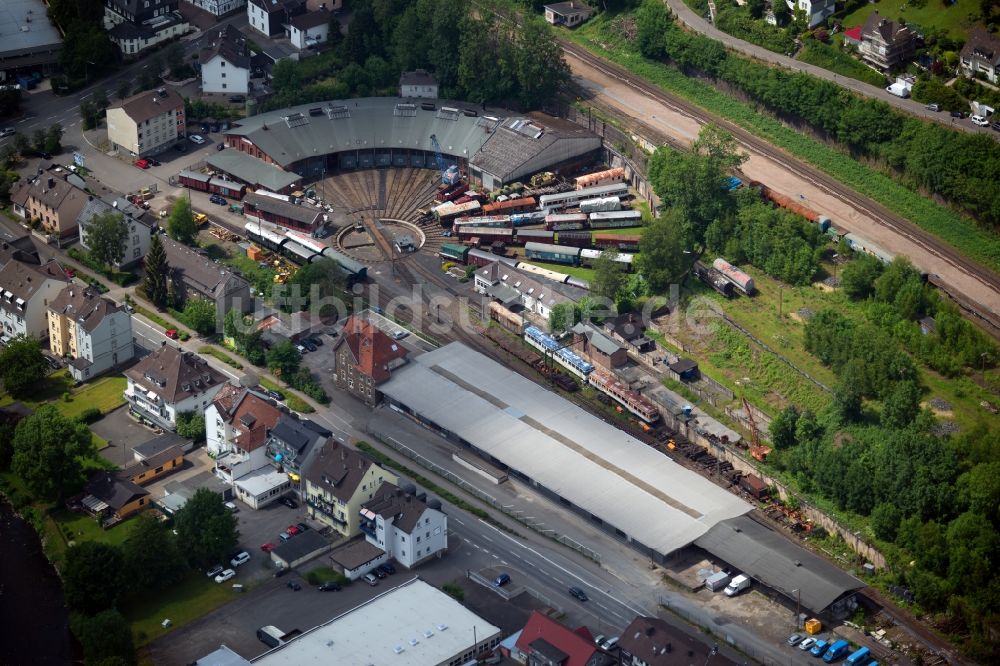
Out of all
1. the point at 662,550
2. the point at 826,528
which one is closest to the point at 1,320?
the point at 662,550

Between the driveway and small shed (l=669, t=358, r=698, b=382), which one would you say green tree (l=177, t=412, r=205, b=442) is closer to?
the driveway

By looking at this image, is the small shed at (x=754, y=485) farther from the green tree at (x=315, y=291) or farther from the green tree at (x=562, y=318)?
the green tree at (x=315, y=291)

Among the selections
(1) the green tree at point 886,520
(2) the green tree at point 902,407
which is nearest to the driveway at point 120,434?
(1) the green tree at point 886,520

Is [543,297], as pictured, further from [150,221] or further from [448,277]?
[150,221]

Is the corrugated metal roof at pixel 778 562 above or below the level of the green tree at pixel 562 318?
below

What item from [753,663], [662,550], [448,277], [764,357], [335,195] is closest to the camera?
[753,663]

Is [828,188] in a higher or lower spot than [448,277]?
higher

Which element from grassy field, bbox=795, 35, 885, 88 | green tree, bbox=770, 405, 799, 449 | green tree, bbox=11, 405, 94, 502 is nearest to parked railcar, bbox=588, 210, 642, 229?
grassy field, bbox=795, 35, 885, 88
